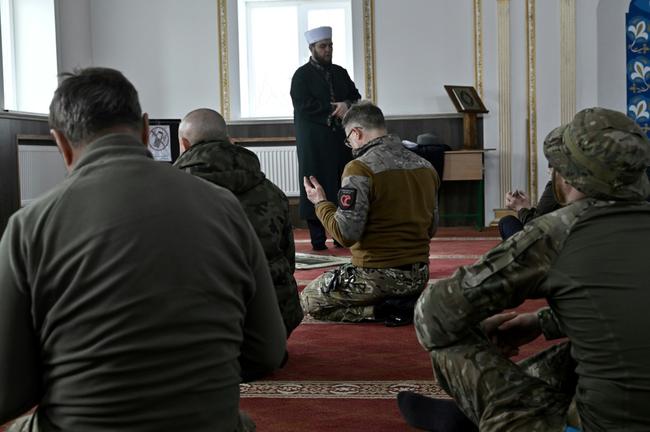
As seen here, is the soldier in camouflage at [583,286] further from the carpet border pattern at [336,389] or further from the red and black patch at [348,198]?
the red and black patch at [348,198]

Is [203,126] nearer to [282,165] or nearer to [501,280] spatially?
[501,280]

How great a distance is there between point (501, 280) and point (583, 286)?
6.1 inches

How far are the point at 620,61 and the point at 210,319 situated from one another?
7916 millimetres

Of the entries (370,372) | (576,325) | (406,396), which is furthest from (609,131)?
(370,372)

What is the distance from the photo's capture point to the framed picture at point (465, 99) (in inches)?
309

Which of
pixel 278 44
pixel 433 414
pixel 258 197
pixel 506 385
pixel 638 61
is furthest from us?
pixel 278 44

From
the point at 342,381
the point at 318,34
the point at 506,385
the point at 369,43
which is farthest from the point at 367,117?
the point at 369,43

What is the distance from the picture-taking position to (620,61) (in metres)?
8.45

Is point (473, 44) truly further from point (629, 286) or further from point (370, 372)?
point (629, 286)

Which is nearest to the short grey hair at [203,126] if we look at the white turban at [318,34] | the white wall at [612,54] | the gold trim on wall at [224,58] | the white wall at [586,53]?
the white turban at [318,34]

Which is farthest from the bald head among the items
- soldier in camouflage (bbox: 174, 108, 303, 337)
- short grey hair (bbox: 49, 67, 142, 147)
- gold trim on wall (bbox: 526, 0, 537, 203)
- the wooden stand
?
gold trim on wall (bbox: 526, 0, 537, 203)

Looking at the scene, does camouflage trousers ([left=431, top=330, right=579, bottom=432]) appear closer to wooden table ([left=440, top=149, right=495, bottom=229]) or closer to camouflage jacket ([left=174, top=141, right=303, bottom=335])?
camouflage jacket ([left=174, top=141, right=303, bottom=335])

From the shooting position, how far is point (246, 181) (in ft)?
8.98

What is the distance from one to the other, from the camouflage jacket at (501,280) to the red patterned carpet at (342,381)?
68 centimetres
